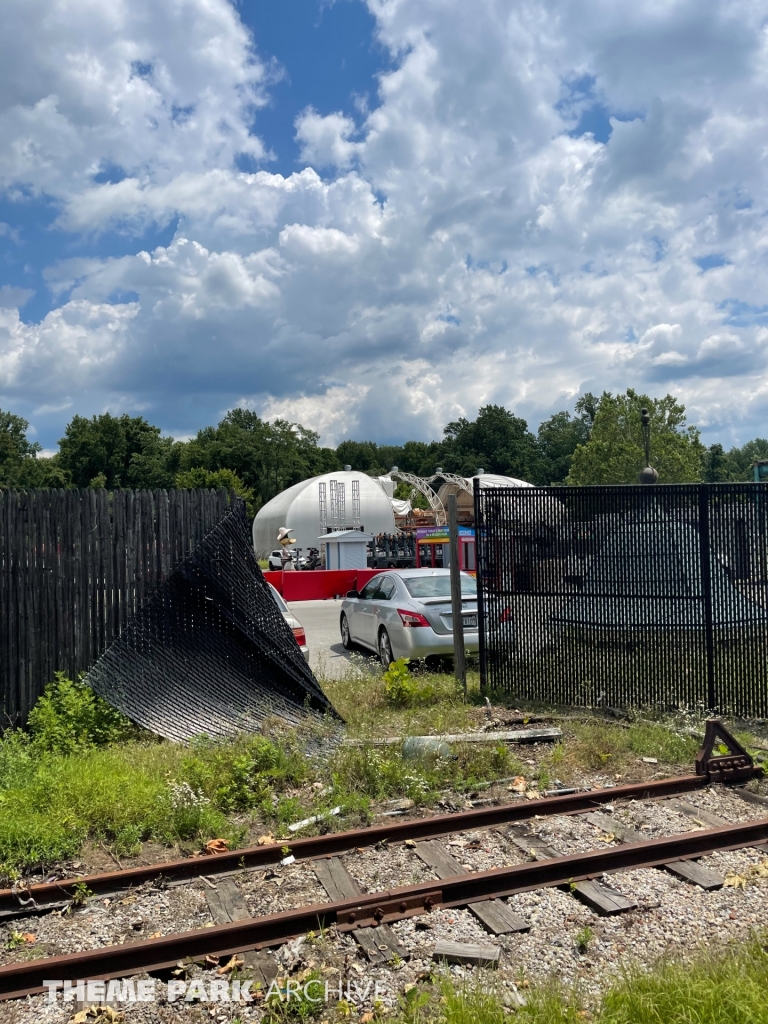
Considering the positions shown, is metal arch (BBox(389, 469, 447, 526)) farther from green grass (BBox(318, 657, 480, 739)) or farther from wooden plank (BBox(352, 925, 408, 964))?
wooden plank (BBox(352, 925, 408, 964))

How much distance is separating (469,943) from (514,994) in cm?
59

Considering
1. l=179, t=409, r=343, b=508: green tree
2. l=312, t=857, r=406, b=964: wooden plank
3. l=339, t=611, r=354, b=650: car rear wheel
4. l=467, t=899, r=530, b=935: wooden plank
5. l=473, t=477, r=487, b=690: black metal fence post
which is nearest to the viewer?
l=312, t=857, r=406, b=964: wooden plank

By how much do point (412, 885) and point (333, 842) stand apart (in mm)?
941

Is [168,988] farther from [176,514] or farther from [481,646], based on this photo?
[481,646]

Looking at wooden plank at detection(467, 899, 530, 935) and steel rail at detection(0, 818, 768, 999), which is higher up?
steel rail at detection(0, 818, 768, 999)

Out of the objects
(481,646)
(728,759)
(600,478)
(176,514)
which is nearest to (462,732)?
(481,646)

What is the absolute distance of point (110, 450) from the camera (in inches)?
3777

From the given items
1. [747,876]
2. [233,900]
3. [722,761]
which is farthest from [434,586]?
[233,900]

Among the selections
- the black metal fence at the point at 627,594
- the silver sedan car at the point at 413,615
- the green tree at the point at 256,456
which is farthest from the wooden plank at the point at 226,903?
the green tree at the point at 256,456

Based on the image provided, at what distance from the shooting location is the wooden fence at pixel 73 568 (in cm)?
809

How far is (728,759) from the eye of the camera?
6922mm

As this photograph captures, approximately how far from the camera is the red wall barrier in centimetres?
2797

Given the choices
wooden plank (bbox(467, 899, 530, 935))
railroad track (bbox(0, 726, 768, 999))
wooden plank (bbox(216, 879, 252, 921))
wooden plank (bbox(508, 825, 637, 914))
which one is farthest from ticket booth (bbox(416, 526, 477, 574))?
wooden plank (bbox(467, 899, 530, 935))

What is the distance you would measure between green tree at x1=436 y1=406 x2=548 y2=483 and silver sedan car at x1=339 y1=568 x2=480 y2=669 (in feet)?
335
